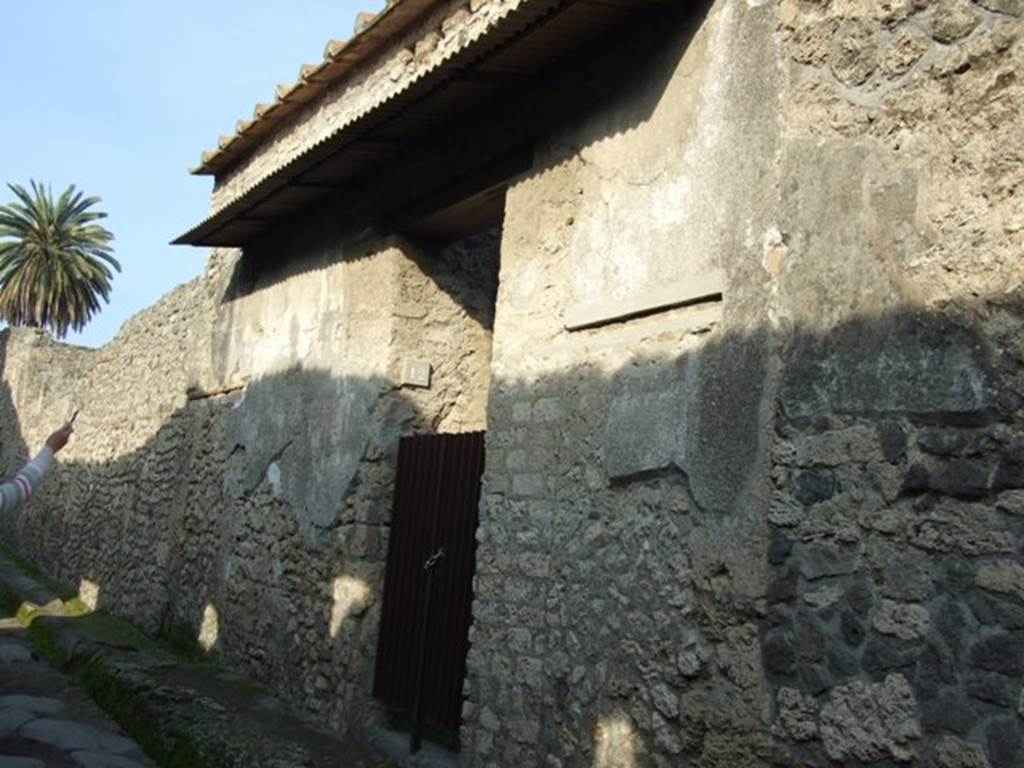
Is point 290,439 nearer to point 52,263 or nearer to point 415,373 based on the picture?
point 415,373

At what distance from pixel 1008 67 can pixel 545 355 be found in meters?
2.14

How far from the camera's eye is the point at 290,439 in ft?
21.6

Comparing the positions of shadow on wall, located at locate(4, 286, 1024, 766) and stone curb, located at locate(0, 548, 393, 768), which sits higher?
shadow on wall, located at locate(4, 286, 1024, 766)

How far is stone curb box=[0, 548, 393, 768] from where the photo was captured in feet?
16.0

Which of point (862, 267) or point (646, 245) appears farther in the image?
point (646, 245)

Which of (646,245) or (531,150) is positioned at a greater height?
(531,150)

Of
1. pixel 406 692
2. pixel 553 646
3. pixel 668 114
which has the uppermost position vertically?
pixel 668 114

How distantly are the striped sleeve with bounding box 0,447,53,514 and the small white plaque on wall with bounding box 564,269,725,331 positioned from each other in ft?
7.20

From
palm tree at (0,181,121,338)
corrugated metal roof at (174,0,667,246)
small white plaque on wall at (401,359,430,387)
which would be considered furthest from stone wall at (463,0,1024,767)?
palm tree at (0,181,121,338)

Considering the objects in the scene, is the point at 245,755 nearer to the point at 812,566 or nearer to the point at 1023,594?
the point at 812,566

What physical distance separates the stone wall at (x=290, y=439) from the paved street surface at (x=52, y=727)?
3.36 feet

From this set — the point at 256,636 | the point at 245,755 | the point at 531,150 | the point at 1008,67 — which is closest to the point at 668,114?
the point at 531,150

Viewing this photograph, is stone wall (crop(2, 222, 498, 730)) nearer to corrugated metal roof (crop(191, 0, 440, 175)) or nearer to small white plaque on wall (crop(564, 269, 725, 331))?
corrugated metal roof (crop(191, 0, 440, 175))

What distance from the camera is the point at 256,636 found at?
6551 millimetres
